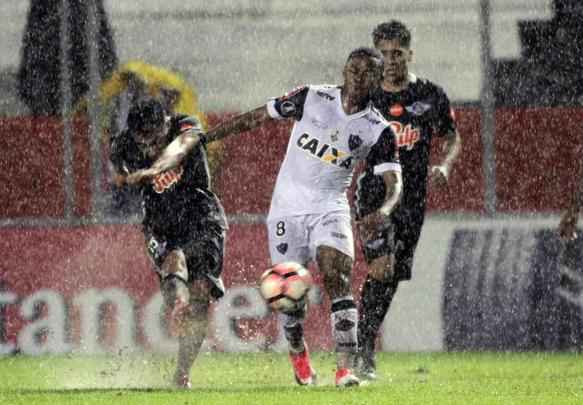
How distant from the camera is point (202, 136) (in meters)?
11.4

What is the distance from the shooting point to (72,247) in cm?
1540

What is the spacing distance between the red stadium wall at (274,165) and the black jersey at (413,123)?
3.46 meters

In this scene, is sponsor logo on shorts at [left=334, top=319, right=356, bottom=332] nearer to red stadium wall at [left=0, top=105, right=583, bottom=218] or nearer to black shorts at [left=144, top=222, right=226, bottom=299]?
black shorts at [left=144, top=222, right=226, bottom=299]

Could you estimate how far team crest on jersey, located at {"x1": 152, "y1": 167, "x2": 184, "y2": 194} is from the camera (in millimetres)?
11672

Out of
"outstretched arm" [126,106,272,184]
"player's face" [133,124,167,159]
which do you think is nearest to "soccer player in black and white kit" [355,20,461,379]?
"outstretched arm" [126,106,272,184]

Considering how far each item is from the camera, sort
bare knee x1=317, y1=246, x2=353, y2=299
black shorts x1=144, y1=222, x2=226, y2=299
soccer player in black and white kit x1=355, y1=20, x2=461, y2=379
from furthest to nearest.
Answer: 1. soccer player in black and white kit x1=355, y1=20, x2=461, y2=379
2. black shorts x1=144, y1=222, x2=226, y2=299
3. bare knee x1=317, y1=246, x2=353, y2=299

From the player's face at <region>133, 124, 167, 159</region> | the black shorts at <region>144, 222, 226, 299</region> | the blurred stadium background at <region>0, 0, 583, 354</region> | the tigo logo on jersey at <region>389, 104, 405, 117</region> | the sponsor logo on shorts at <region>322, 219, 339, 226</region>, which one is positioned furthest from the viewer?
the blurred stadium background at <region>0, 0, 583, 354</region>

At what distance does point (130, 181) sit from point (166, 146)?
88cm

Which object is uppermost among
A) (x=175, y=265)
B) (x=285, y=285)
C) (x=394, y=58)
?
(x=394, y=58)

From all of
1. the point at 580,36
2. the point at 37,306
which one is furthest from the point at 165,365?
the point at 580,36

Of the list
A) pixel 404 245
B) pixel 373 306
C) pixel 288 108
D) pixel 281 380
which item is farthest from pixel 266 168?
pixel 288 108

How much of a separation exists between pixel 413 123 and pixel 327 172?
1.44m

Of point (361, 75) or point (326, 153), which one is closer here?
point (361, 75)

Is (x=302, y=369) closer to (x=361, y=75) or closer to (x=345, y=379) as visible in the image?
(x=345, y=379)
